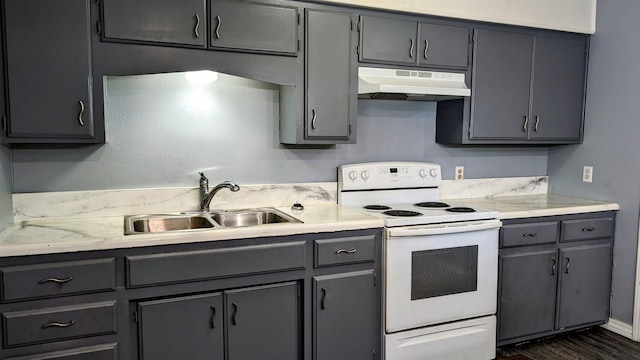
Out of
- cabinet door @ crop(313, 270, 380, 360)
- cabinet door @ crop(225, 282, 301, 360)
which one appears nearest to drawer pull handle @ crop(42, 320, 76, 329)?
cabinet door @ crop(225, 282, 301, 360)

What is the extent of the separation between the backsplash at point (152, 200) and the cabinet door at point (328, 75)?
436 millimetres

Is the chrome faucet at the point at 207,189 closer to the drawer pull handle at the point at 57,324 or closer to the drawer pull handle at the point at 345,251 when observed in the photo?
the drawer pull handle at the point at 345,251

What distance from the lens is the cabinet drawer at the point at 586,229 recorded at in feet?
10.0

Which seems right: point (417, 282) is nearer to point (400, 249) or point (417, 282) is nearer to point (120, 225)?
point (400, 249)

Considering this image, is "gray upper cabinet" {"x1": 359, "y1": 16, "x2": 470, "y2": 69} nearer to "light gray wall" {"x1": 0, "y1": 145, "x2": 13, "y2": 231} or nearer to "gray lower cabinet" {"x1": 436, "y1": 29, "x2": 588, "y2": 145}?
"gray lower cabinet" {"x1": 436, "y1": 29, "x2": 588, "y2": 145}

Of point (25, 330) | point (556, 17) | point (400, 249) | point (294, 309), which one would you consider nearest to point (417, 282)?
point (400, 249)

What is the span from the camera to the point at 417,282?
8.51 feet

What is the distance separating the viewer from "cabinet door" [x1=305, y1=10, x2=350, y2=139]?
105 inches

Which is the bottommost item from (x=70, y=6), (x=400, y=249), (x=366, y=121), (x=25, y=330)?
(x=25, y=330)

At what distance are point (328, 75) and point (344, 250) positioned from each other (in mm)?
1004

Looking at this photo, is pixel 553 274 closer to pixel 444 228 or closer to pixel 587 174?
pixel 587 174

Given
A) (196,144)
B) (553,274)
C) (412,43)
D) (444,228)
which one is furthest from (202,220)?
(553,274)

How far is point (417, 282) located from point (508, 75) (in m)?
1.57

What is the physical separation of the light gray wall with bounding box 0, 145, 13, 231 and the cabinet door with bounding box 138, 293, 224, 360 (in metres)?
0.79
